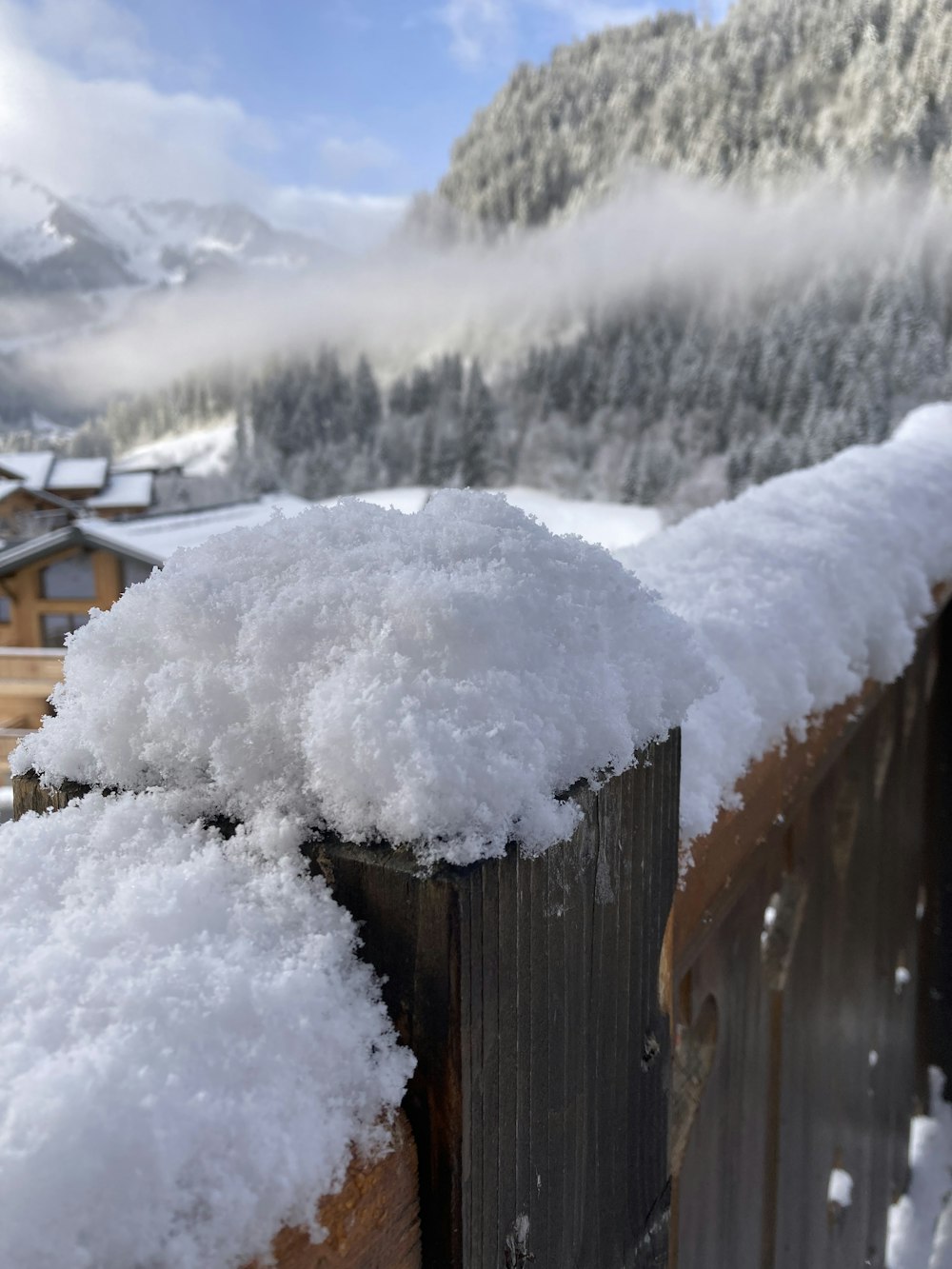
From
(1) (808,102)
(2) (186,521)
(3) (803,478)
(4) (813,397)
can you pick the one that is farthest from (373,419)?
(3) (803,478)

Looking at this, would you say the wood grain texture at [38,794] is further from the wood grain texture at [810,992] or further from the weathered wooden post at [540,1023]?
the wood grain texture at [810,992]

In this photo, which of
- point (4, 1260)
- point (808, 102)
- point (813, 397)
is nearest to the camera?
point (4, 1260)

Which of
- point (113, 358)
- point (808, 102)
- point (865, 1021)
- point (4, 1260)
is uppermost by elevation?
point (808, 102)

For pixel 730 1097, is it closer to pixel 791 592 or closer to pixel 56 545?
pixel 791 592

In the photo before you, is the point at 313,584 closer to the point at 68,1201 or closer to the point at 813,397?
the point at 68,1201

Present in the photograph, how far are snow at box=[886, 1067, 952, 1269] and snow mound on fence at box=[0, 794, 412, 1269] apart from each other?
133cm

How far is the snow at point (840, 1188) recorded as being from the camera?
34.4 inches

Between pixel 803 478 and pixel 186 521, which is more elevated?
pixel 803 478

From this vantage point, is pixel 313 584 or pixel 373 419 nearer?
pixel 313 584

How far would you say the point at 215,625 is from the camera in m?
0.25

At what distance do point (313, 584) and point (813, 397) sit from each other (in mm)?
23580

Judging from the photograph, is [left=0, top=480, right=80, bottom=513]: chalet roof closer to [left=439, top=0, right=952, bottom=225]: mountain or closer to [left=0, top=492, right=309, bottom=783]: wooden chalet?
[left=0, top=492, right=309, bottom=783]: wooden chalet

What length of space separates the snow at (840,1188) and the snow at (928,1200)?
334 mm

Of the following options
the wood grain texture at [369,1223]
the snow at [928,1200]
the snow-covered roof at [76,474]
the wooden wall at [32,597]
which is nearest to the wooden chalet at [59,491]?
the snow-covered roof at [76,474]
